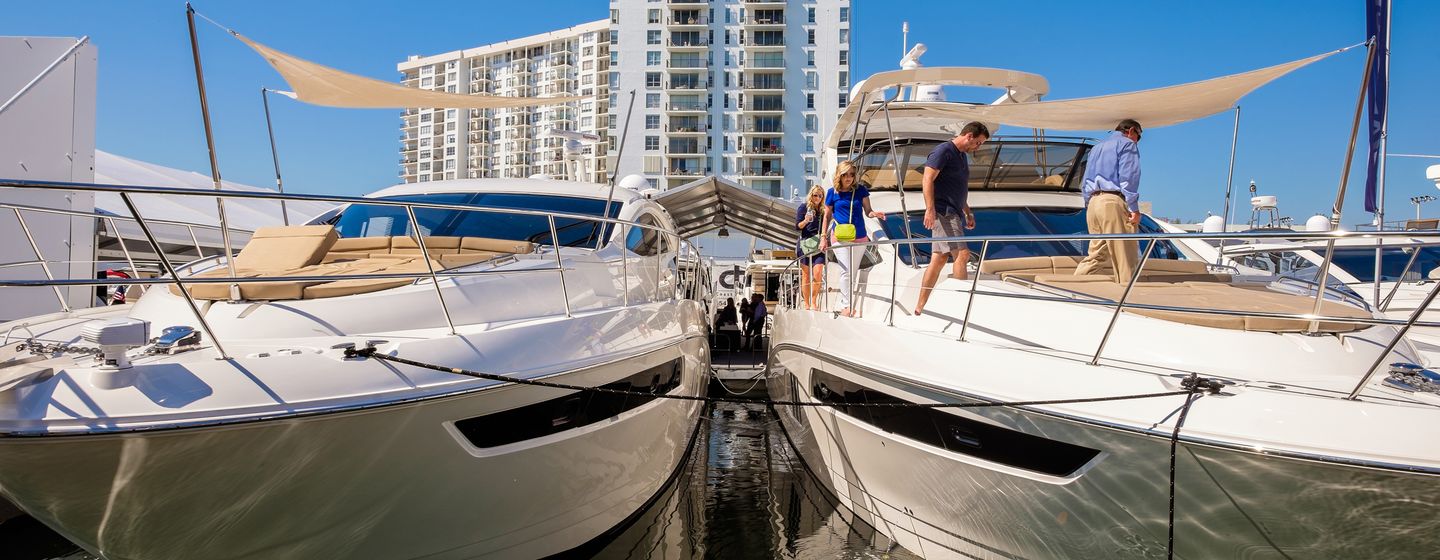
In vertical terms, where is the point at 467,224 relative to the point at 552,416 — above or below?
above

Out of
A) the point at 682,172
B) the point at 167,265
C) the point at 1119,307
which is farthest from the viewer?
the point at 682,172

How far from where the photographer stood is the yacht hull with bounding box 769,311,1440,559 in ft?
8.11

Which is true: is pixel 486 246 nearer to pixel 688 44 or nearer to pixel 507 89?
pixel 688 44

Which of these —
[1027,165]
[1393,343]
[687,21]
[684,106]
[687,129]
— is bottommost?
[1393,343]

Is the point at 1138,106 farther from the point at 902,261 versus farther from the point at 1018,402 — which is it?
the point at 1018,402

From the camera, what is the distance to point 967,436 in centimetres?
357

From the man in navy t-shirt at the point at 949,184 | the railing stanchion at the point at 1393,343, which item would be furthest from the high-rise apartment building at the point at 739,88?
the railing stanchion at the point at 1393,343

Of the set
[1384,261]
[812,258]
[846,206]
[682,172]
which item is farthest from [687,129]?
[846,206]

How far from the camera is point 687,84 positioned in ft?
178

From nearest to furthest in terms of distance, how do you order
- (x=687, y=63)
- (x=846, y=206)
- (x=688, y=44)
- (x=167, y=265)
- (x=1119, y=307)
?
(x=167, y=265), (x=1119, y=307), (x=846, y=206), (x=688, y=44), (x=687, y=63)

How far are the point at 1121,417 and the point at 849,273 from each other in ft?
7.68

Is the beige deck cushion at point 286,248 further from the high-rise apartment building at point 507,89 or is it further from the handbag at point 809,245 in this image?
the high-rise apartment building at point 507,89

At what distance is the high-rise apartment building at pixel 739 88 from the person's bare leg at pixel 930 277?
4912cm

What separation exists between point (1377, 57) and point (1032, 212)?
8.22 feet
